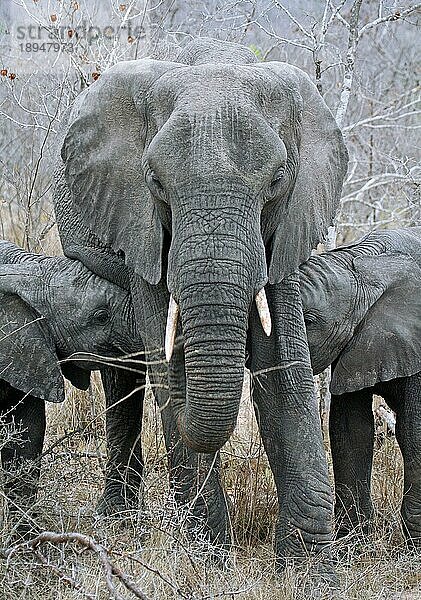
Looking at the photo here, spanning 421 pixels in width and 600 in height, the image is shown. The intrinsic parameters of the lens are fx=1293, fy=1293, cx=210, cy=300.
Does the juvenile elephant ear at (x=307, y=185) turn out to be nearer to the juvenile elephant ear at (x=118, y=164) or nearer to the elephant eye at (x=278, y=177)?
the elephant eye at (x=278, y=177)

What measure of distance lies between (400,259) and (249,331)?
986 millimetres

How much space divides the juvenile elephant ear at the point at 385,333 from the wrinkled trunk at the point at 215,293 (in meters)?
1.16

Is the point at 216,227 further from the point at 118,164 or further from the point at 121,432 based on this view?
the point at 121,432

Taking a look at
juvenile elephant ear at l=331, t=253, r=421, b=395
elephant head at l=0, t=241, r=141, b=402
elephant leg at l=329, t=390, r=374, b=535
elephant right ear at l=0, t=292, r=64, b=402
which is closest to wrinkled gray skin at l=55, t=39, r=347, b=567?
elephant head at l=0, t=241, r=141, b=402

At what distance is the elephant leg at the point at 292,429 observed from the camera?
16.3 feet

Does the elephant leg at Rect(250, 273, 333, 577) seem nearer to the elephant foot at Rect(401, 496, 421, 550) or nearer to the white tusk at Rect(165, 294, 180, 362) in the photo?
the white tusk at Rect(165, 294, 180, 362)

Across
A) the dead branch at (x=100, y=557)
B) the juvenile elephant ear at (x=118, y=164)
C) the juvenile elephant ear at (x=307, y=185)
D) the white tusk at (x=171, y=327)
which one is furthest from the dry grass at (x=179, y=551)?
the juvenile elephant ear at (x=307, y=185)

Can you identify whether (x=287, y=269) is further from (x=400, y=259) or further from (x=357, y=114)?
(x=357, y=114)

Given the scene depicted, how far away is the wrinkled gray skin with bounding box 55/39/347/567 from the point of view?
4.36 meters

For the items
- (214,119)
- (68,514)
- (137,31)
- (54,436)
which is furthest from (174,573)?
(137,31)

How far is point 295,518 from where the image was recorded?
497 cm

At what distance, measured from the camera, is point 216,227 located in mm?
4336

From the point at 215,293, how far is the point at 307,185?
894mm

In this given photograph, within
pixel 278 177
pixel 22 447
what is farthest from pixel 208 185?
pixel 22 447
